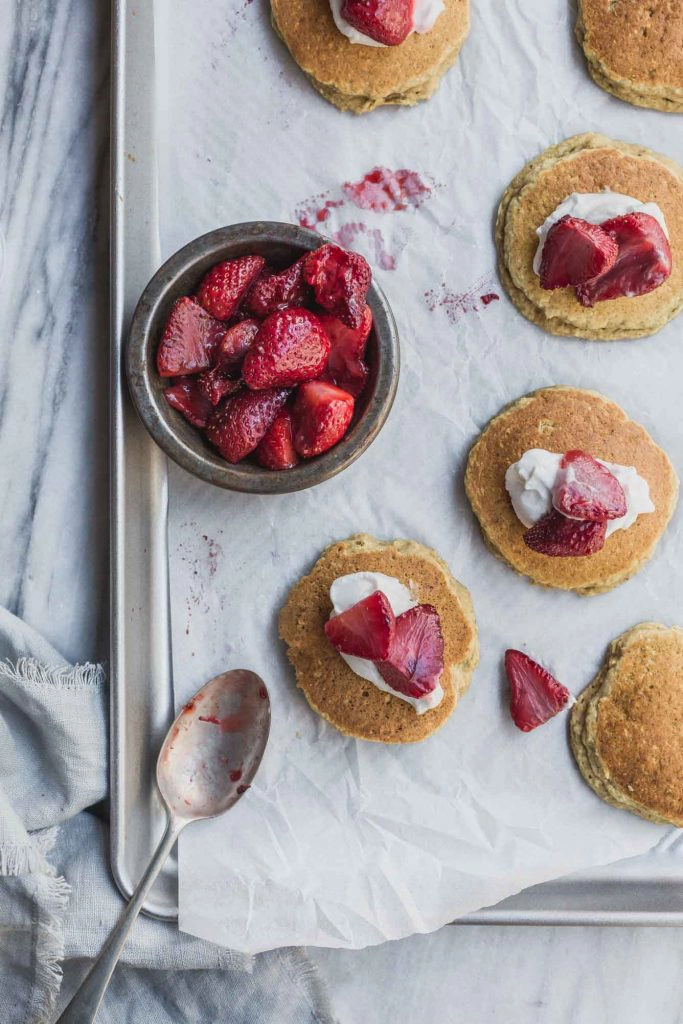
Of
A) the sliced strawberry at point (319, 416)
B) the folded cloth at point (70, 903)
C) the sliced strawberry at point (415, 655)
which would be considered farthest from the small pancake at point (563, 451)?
the folded cloth at point (70, 903)

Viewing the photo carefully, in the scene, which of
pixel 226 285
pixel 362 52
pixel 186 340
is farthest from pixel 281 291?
pixel 362 52

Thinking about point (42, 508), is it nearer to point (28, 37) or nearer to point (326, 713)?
point (326, 713)

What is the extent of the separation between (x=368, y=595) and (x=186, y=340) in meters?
0.70

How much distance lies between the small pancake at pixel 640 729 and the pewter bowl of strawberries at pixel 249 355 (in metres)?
0.83

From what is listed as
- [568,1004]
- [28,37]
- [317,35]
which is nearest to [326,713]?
Answer: [568,1004]

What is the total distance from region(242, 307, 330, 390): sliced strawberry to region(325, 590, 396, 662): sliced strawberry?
52cm

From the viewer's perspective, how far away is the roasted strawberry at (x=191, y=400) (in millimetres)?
2146

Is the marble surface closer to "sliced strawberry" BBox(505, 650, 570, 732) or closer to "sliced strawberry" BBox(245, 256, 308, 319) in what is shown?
"sliced strawberry" BBox(245, 256, 308, 319)

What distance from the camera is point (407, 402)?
2.33 m

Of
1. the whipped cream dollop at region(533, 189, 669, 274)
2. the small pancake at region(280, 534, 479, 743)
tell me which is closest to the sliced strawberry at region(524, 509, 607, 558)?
the small pancake at region(280, 534, 479, 743)

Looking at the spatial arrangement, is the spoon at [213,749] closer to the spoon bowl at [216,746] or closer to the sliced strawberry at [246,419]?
the spoon bowl at [216,746]

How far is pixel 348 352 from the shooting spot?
2129 mm

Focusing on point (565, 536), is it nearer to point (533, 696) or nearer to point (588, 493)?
point (588, 493)

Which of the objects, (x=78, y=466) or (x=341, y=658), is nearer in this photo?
(x=341, y=658)
